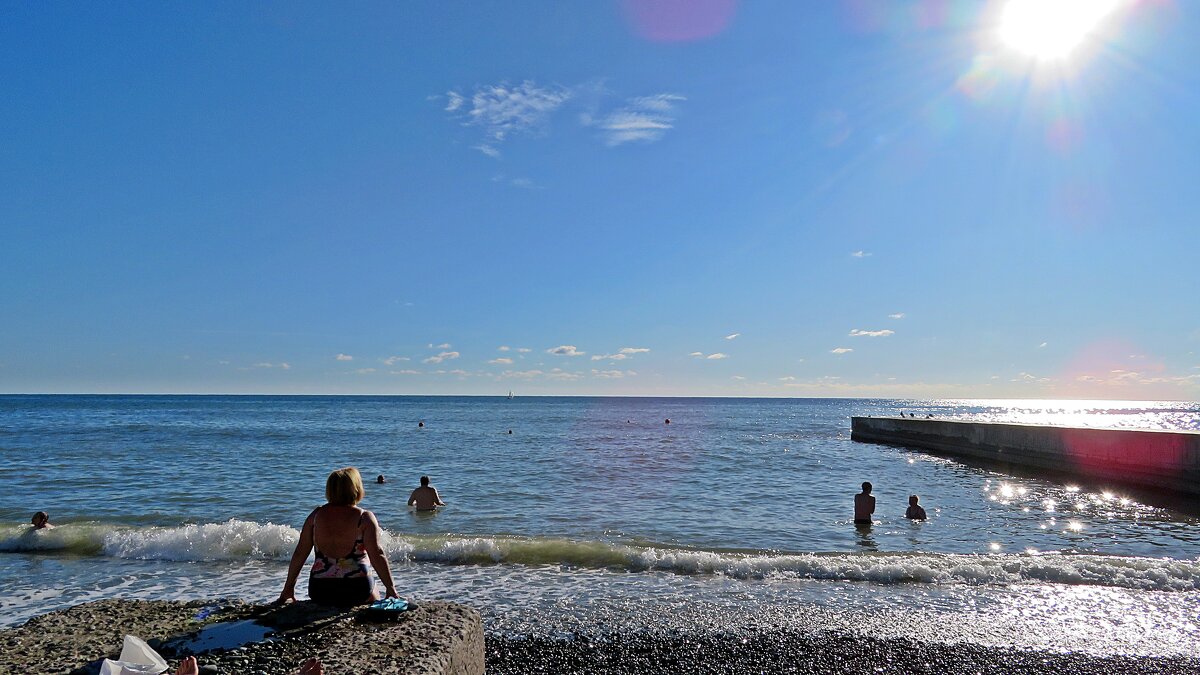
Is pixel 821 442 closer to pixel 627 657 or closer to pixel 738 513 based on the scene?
pixel 738 513

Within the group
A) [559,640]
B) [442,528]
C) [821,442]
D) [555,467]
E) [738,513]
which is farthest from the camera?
[821,442]

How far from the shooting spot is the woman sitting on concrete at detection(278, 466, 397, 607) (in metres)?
5.51

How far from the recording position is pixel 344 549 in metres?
5.50

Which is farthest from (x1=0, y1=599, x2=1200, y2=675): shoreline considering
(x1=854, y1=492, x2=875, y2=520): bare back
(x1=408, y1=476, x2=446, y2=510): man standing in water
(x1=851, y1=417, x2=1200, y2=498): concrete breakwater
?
(x1=851, y1=417, x2=1200, y2=498): concrete breakwater

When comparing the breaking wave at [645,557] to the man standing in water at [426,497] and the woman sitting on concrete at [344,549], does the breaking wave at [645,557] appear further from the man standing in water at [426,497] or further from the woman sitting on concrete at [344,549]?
the woman sitting on concrete at [344,549]

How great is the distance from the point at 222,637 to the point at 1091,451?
2900cm

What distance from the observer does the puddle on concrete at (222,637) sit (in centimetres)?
486

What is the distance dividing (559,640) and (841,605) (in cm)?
389

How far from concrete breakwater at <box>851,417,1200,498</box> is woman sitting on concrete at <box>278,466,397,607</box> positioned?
24.0 metres

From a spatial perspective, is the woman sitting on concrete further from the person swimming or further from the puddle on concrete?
the person swimming

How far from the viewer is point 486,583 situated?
9.75 metres

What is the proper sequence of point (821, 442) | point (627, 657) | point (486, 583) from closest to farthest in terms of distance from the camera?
point (627, 657) < point (486, 583) < point (821, 442)

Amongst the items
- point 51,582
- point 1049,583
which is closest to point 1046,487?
point 1049,583

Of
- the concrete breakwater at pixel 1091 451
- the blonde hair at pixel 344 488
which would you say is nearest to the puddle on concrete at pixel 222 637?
the blonde hair at pixel 344 488
